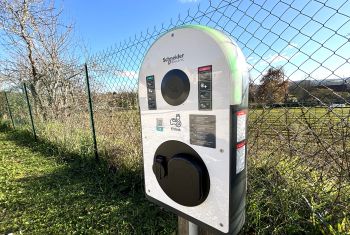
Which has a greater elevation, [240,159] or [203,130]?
[203,130]

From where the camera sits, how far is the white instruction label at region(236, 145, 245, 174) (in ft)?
3.31

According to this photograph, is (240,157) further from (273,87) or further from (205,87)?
(273,87)

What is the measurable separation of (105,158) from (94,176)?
39 cm

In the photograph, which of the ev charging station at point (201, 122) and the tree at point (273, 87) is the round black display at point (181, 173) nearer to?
the ev charging station at point (201, 122)

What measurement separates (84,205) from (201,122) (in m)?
2.42

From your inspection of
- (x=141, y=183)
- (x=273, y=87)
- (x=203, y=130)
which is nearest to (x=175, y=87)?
(x=203, y=130)

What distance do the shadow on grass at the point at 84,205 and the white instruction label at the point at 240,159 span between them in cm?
145

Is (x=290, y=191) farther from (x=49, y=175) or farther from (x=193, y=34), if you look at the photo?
(x=49, y=175)

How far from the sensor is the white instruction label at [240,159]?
1.01 metres

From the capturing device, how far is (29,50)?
1046cm

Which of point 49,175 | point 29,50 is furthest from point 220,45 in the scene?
point 29,50

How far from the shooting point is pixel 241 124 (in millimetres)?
993

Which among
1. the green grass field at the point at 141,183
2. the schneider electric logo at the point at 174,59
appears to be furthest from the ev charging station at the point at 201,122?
the green grass field at the point at 141,183

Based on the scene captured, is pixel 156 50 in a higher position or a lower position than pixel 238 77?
higher
